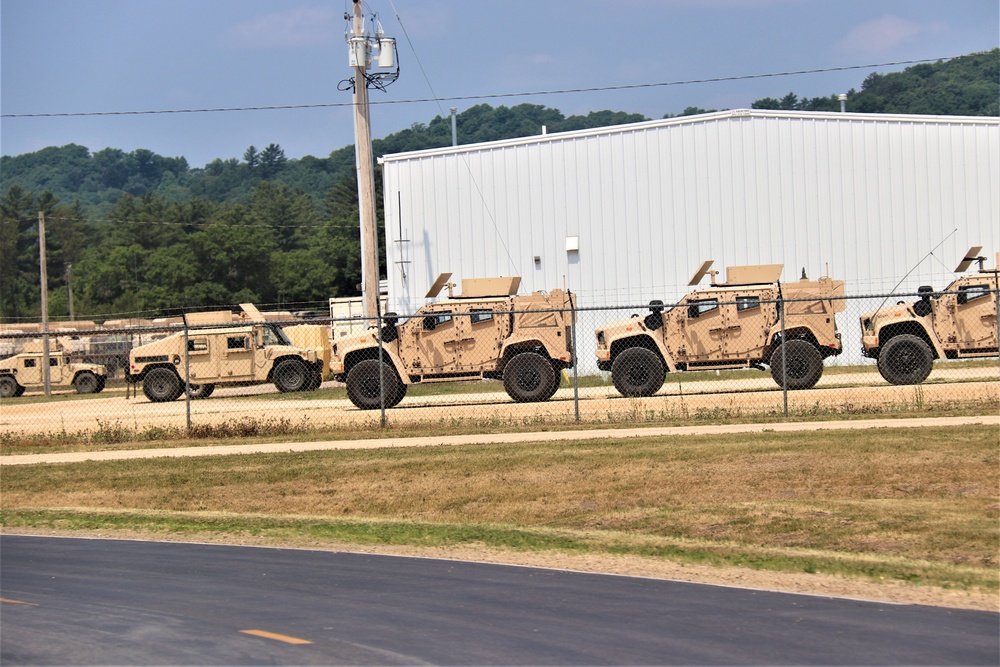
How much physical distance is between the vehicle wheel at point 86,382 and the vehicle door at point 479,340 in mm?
20746

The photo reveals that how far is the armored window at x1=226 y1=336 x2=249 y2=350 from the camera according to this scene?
31297mm

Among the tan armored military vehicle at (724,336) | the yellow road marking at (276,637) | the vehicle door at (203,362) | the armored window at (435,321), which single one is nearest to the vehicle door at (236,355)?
the vehicle door at (203,362)

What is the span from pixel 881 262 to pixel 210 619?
95.0 ft

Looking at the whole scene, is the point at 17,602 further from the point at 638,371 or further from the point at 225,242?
the point at 225,242

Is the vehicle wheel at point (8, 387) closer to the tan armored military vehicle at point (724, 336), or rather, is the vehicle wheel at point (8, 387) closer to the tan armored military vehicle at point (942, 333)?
the tan armored military vehicle at point (724, 336)

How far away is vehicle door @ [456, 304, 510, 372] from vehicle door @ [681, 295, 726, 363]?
12.4 feet

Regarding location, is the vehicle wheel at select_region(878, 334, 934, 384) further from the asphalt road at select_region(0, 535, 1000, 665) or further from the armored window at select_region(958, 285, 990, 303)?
the asphalt road at select_region(0, 535, 1000, 665)

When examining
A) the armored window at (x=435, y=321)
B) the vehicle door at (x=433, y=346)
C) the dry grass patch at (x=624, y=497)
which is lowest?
the dry grass patch at (x=624, y=497)

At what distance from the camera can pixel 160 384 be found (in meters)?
31.3

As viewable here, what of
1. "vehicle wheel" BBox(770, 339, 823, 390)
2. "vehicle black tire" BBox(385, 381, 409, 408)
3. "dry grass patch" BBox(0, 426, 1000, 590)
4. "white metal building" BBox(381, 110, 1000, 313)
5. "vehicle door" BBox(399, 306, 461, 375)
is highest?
"white metal building" BBox(381, 110, 1000, 313)

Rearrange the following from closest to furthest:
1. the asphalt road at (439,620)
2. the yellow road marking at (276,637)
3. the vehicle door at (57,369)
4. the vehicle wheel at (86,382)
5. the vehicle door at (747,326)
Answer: the asphalt road at (439,620) < the yellow road marking at (276,637) < the vehicle door at (747,326) < the vehicle wheel at (86,382) < the vehicle door at (57,369)

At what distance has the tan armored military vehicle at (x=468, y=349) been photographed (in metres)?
23.3

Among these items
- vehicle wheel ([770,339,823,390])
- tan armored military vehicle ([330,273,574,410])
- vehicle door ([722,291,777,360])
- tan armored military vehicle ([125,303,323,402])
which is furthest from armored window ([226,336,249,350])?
vehicle wheel ([770,339,823,390])

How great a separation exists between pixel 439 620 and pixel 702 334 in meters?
16.6
